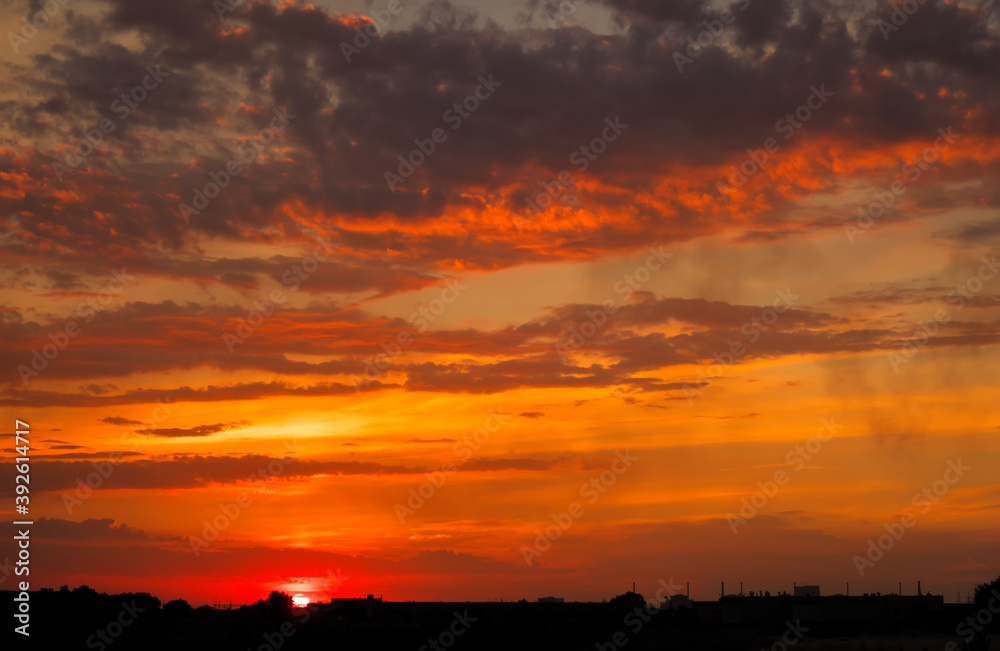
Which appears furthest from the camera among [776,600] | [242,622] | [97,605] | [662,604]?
[662,604]

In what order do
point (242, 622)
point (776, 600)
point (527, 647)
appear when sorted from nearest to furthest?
point (527, 647), point (242, 622), point (776, 600)

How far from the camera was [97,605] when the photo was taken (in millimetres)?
106938

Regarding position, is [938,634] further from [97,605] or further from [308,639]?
[97,605]

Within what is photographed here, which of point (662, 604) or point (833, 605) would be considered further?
point (662, 604)

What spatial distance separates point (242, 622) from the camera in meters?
90.5

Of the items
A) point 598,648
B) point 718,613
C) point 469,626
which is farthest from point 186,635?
point 718,613

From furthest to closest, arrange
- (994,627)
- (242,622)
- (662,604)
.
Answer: (662,604) → (242,622) → (994,627)

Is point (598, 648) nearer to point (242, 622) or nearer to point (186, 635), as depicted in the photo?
point (242, 622)

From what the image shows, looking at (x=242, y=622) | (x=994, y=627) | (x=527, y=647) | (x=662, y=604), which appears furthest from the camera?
(x=662, y=604)

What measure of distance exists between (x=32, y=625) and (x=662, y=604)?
8051 centimetres

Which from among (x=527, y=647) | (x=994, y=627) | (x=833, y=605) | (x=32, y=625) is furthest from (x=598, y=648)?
(x=32, y=625)

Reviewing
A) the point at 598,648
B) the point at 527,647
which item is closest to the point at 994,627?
the point at 598,648

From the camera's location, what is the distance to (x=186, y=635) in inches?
3733

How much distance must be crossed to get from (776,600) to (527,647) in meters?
45.3
